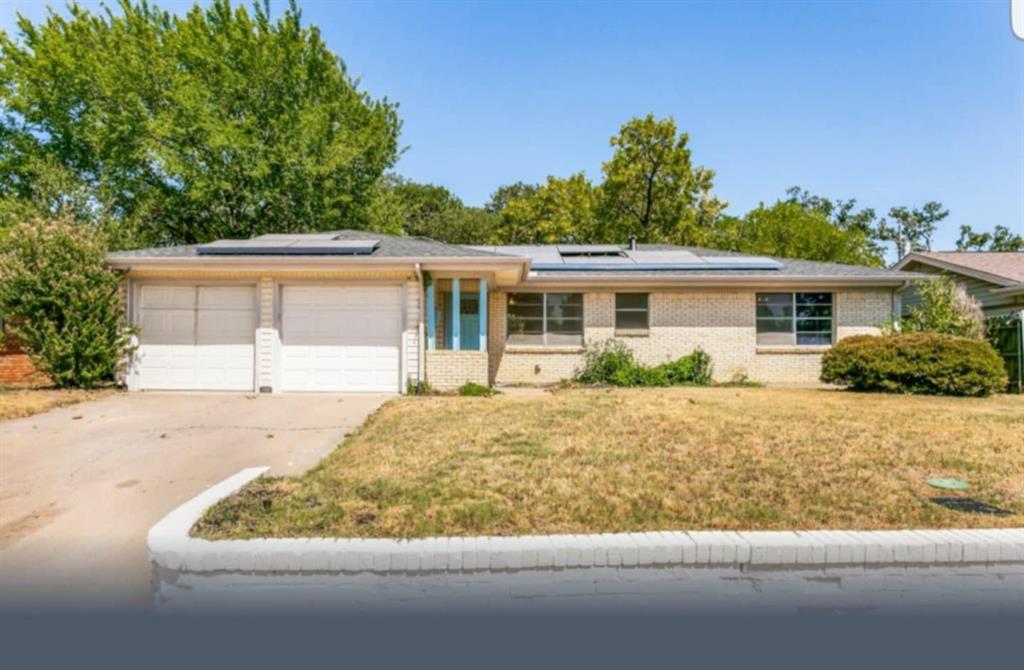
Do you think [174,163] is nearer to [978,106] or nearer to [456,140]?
[456,140]

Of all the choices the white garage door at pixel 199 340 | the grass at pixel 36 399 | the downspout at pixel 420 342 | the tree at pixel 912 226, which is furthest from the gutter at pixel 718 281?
the tree at pixel 912 226

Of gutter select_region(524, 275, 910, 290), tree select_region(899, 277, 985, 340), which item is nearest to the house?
tree select_region(899, 277, 985, 340)

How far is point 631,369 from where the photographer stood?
14.0 metres

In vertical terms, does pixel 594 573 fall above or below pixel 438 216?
below

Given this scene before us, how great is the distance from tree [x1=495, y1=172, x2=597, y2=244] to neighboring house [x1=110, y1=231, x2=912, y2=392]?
15783mm

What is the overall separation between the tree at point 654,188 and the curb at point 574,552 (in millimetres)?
25597

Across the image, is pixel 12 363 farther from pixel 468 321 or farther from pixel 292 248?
pixel 468 321

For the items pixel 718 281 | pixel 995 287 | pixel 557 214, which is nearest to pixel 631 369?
pixel 718 281

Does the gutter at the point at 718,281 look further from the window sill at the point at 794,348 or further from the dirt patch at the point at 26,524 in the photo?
the dirt patch at the point at 26,524

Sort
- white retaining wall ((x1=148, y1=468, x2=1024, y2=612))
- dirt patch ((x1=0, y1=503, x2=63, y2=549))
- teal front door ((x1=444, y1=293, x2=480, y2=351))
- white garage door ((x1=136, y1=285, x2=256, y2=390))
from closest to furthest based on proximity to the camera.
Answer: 1. white retaining wall ((x1=148, y1=468, x2=1024, y2=612))
2. dirt patch ((x1=0, y1=503, x2=63, y2=549))
3. white garage door ((x1=136, y1=285, x2=256, y2=390))
4. teal front door ((x1=444, y1=293, x2=480, y2=351))

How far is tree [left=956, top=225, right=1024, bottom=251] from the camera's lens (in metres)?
43.7

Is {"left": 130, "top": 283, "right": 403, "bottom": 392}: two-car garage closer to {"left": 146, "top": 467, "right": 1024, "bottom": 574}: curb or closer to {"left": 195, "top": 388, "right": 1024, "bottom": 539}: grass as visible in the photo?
{"left": 195, "top": 388, "right": 1024, "bottom": 539}: grass

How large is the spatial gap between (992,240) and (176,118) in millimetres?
54272

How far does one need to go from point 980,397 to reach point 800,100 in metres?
8.40
